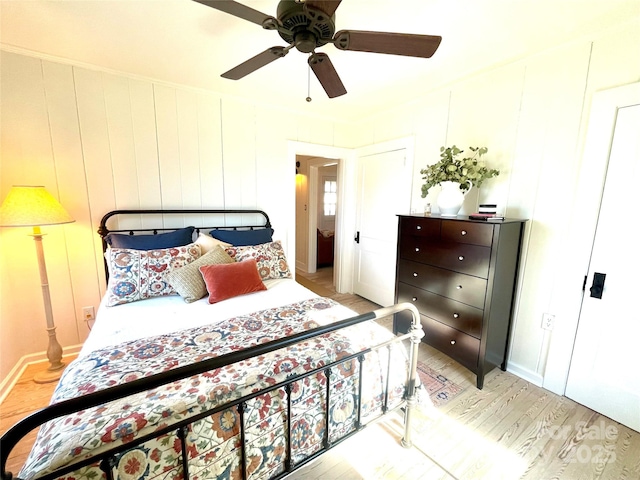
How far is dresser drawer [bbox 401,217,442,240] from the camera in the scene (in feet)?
7.16

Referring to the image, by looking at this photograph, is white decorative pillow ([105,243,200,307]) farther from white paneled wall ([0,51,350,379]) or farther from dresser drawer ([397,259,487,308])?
dresser drawer ([397,259,487,308])

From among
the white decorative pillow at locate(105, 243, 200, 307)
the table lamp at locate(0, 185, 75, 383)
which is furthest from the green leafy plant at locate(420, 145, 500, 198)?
the table lamp at locate(0, 185, 75, 383)

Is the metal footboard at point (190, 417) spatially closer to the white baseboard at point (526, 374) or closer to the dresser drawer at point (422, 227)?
the dresser drawer at point (422, 227)

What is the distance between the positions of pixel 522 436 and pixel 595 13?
2536 mm

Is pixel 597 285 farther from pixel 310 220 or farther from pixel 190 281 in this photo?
pixel 310 220

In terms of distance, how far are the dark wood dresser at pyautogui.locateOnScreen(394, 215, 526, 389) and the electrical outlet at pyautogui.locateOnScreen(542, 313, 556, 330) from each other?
0.21 meters

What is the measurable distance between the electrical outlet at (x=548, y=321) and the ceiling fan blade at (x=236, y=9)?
263 centimetres

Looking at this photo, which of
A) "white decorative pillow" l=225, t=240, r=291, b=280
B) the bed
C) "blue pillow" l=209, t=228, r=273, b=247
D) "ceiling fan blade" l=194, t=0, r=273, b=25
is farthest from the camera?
"blue pillow" l=209, t=228, r=273, b=247

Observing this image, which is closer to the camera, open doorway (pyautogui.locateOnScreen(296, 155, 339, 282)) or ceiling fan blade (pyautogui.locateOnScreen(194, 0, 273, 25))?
ceiling fan blade (pyautogui.locateOnScreen(194, 0, 273, 25))

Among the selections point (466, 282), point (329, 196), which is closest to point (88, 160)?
point (466, 282)

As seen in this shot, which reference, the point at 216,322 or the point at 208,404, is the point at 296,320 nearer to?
the point at 216,322

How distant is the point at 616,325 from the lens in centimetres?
166

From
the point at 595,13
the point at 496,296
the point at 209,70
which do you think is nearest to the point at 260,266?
the point at 209,70

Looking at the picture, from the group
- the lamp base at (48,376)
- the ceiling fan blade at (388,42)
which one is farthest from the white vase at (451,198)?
the lamp base at (48,376)
